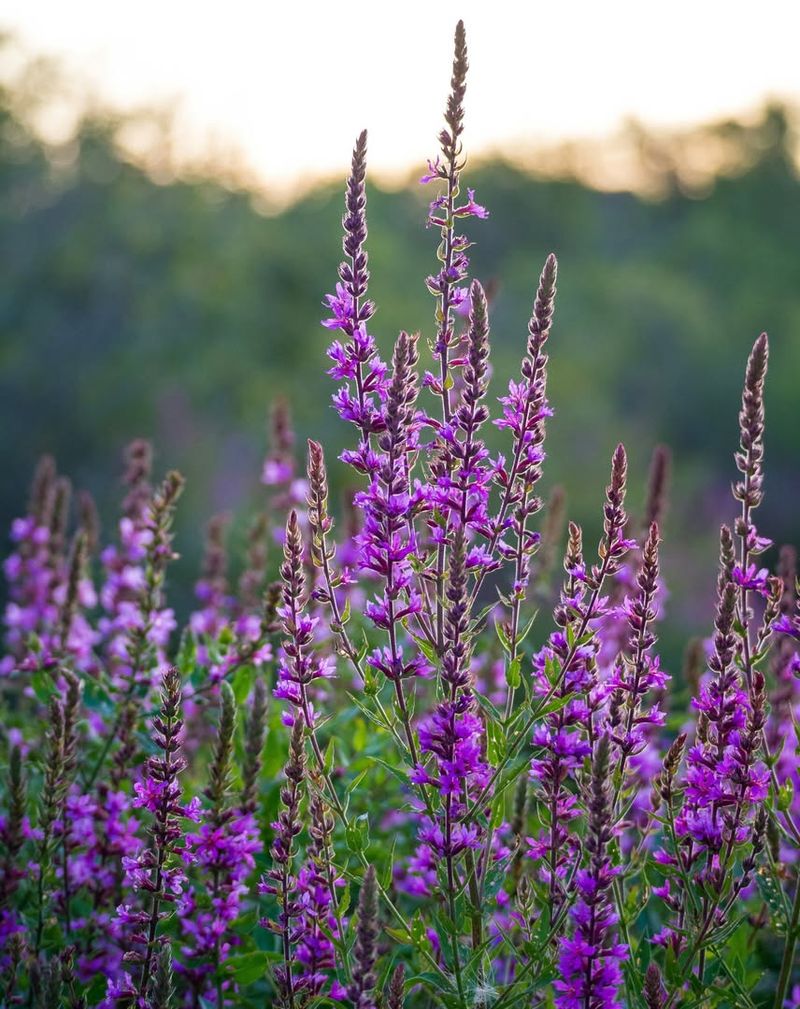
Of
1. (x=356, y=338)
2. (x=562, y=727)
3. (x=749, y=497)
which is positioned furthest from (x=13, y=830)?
(x=749, y=497)

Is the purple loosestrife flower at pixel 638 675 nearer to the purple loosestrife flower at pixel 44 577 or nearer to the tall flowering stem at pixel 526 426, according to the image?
the tall flowering stem at pixel 526 426

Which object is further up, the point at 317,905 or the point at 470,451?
the point at 470,451

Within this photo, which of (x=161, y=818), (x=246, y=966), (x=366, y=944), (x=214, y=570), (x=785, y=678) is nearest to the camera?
(x=366, y=944)

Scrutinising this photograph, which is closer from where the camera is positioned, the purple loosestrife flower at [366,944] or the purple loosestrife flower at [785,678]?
the purple loosestrife flower at [366,944]

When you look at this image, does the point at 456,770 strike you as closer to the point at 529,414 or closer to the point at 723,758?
the point at 723,758

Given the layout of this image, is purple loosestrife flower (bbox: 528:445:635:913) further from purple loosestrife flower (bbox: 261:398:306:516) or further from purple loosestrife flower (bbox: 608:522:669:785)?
purple loosestrife flower (bbox: 261:398:306:516)

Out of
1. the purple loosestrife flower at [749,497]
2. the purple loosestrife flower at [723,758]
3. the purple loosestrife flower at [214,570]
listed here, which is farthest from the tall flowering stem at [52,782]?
the purple loosestrife flower at [214,570]

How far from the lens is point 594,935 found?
255cm

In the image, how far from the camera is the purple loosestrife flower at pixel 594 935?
245 cm

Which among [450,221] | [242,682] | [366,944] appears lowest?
[366,944]

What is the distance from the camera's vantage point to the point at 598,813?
2434mm

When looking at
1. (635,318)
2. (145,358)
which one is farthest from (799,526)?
(145,358)

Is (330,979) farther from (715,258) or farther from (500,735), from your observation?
(715,258)

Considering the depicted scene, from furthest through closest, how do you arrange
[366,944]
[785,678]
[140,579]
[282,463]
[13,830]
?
[282,463]
[140,579]
[785,678]
[13,830]
[366,944]
